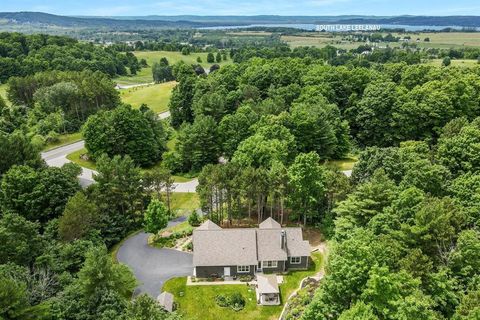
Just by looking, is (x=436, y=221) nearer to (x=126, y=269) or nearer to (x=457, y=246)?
(x=457, y=246)

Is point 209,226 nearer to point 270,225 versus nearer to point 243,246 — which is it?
point 243,246

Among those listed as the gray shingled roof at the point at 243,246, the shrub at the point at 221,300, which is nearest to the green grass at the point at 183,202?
the gray shingled roof at the point at 243,246

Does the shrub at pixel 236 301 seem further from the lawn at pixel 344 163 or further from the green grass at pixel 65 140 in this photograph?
the green grass at pixel 65 140

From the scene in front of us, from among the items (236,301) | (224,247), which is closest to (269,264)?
(224,247)

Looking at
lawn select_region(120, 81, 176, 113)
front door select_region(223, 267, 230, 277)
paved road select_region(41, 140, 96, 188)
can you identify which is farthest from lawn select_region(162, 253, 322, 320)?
lawn select_region(120, 81, 176, 113)

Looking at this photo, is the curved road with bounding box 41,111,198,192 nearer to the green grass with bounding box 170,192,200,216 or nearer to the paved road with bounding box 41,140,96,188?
the paved road with bounding box 41,140,96,188
